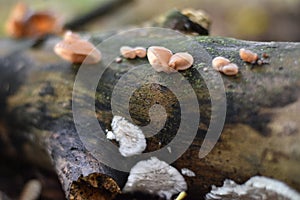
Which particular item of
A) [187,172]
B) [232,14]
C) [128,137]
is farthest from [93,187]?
[232,14]

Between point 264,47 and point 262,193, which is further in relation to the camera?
point 264,47

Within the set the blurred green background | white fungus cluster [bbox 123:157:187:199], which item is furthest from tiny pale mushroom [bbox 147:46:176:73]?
the blurred green background

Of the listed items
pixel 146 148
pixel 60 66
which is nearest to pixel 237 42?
pixel 146 148

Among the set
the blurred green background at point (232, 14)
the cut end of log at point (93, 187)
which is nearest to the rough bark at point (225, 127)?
the cut end of log at point (93, 187)

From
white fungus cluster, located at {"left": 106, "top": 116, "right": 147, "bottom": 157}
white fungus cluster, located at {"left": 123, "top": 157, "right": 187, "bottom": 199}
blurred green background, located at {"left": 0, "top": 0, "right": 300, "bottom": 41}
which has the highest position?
blurred green background, located at {"left": 0, "top": 0, "right": 300, "bottom": 41}

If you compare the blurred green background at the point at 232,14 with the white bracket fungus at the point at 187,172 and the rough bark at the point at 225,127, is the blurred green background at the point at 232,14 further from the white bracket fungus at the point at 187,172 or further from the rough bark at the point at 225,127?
the white bracket fungus at the point at 187,172

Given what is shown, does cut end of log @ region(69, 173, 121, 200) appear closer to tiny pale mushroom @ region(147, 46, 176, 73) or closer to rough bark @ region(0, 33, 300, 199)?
rough bark @ region(0, 33, 300, 199)

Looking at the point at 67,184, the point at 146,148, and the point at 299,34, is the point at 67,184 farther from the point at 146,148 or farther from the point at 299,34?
the point at 299,34
